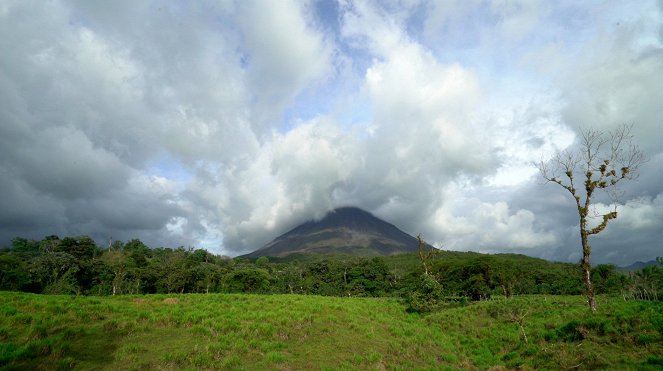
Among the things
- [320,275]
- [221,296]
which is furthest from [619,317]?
[320,275]

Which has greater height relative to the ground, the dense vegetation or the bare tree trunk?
the bare tree trunk

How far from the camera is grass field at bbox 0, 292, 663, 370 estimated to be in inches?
519

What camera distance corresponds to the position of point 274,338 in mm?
17562

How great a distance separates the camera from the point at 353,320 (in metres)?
23.5

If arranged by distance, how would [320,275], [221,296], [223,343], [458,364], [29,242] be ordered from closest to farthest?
[223,343], [458,364], [221,296], [320,275], [29,242]

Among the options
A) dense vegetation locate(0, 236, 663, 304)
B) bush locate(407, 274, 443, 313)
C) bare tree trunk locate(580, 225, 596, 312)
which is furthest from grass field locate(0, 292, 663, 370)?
dense vegetation locate(0, 236, 663, 304)

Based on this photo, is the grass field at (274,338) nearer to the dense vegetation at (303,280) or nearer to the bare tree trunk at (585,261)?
the bare tree trunk at (585,261)

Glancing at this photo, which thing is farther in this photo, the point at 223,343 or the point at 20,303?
the point at 20,303

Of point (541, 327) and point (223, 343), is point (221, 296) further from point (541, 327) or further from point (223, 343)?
point (541, 327)

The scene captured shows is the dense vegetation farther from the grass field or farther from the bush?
the grass field

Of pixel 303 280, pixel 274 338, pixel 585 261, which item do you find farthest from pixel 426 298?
pixel 303 280

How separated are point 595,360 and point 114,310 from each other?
80.5 feet

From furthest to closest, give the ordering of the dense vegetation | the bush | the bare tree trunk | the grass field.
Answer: the dense vegetation < the bush < the bare tree trunk < the grass field

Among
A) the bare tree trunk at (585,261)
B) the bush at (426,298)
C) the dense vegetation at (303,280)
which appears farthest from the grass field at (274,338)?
the dense vegetation at (303,280)
